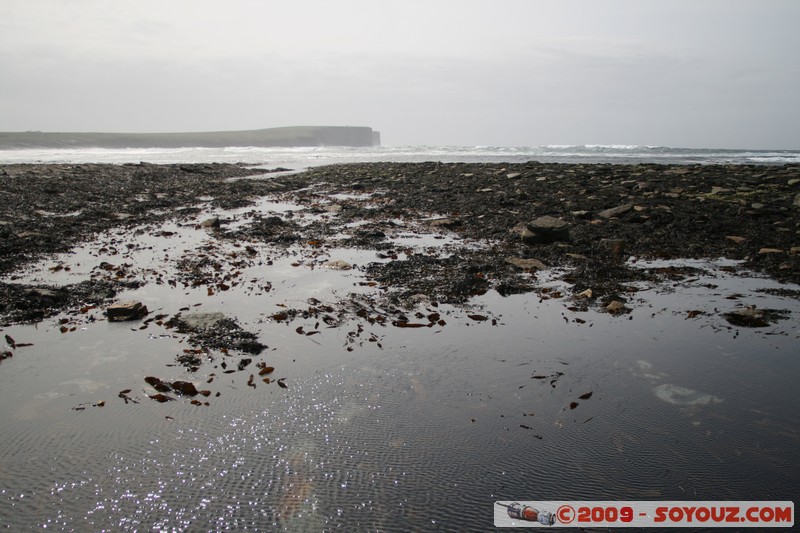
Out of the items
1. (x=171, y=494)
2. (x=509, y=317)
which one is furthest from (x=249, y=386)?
(x=509, y=317)

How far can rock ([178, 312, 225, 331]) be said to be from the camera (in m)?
4.04

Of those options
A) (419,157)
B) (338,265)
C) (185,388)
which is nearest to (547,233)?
(338,265)

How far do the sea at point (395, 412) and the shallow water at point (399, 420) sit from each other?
1 cm

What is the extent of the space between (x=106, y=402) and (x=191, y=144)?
88.6 meters

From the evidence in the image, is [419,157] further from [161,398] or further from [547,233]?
[161,398]

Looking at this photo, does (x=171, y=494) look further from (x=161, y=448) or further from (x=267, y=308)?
(x=267, y=308)

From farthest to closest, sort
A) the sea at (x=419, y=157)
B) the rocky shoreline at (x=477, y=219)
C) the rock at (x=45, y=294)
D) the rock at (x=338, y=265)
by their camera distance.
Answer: the sea at (x=419, y=157) < the rock at (x=338, y=265) < the rocky shoreline at (x=477, y=219) < the rock at (x=45, y=294)

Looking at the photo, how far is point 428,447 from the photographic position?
2.45 metres

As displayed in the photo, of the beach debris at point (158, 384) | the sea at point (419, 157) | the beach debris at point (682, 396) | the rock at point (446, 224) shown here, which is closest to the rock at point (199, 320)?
the beach debris at point (158, 384)

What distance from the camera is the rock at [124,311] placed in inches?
165

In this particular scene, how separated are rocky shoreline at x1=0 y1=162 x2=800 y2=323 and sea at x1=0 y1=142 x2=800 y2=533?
2.34 ft

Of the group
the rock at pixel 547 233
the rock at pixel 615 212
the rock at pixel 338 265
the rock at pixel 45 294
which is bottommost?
the rock at pixel 45 294

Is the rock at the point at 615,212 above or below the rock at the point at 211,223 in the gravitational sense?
above

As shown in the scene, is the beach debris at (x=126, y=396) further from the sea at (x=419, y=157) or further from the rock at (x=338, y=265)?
the sea at (x=419, y=157)
